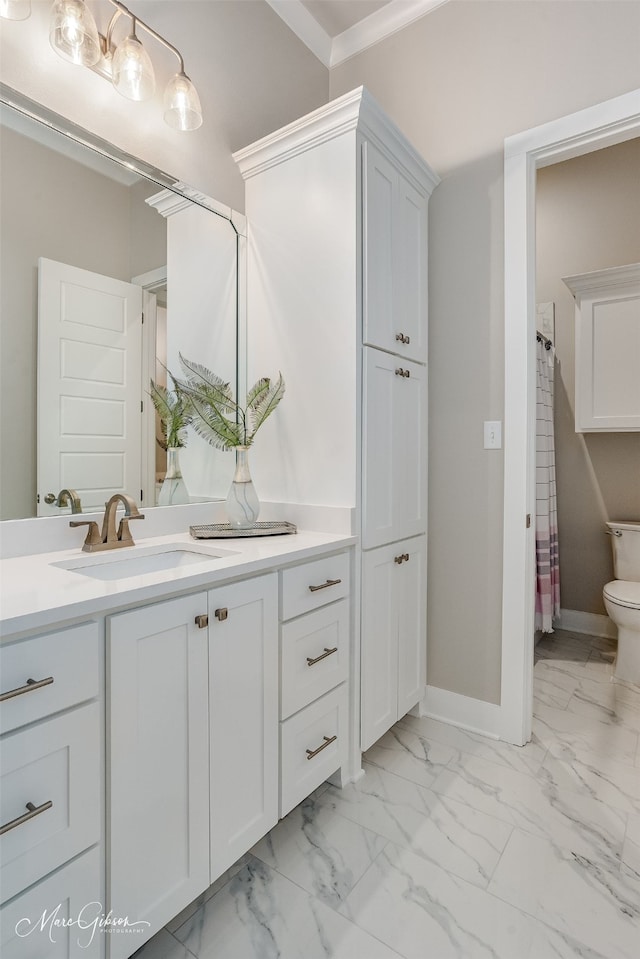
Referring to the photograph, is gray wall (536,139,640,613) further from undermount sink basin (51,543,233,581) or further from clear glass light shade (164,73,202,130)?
undermount sink basin (51,543,233,581)

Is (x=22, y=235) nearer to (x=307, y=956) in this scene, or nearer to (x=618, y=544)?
(x=307, y=956)

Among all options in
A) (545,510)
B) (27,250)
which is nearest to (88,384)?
(27,250)

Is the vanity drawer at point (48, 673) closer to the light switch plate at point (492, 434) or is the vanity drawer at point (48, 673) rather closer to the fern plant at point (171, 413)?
the fern plant at point (171, 413)

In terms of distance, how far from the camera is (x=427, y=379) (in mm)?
2088

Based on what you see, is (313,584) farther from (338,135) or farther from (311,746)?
(338,135)

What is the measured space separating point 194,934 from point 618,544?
8.69ft

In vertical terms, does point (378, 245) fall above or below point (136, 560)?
above

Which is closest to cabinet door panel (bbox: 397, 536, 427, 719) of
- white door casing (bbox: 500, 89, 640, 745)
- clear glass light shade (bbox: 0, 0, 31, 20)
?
white door casing (bbox: 500, 89, 640, 745)

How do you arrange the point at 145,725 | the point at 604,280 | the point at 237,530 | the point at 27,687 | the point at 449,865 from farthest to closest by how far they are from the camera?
the point at 604,280, the point at 237,530, the point at 449,865, the point at 145,725, the point at 27,687

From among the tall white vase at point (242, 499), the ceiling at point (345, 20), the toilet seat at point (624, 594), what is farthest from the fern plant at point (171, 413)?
the toilet seat at point (624, 594)

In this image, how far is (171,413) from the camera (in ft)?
5.59

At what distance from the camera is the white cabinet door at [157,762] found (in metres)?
0.94

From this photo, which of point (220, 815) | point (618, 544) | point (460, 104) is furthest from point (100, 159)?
point (618, 544)

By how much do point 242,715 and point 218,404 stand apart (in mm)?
1054
